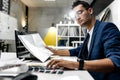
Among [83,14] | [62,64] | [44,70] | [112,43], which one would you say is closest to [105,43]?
[112,43]

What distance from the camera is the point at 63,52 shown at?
2.06 metres

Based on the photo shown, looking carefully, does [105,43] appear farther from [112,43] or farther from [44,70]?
[44,70]

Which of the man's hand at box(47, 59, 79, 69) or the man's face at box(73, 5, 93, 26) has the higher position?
the man's face at box(73, 5, 93, 26)

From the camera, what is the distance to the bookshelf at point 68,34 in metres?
5.13

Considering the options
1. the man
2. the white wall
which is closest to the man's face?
the man

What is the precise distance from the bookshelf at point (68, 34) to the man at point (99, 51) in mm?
3174

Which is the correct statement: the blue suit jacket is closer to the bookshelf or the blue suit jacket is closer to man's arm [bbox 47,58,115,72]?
man's arm [bbox 47,58,115,72]

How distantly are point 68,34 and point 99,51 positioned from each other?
3.77 metres

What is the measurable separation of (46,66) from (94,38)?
535 millimetres

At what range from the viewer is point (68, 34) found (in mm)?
5133

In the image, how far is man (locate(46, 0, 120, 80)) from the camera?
3.53ft

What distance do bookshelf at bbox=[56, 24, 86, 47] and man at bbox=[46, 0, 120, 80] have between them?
3174 mm

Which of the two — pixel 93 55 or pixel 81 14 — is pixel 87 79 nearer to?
pixel 93 55

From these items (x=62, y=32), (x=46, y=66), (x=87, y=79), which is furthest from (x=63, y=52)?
(x=62, y=32)
